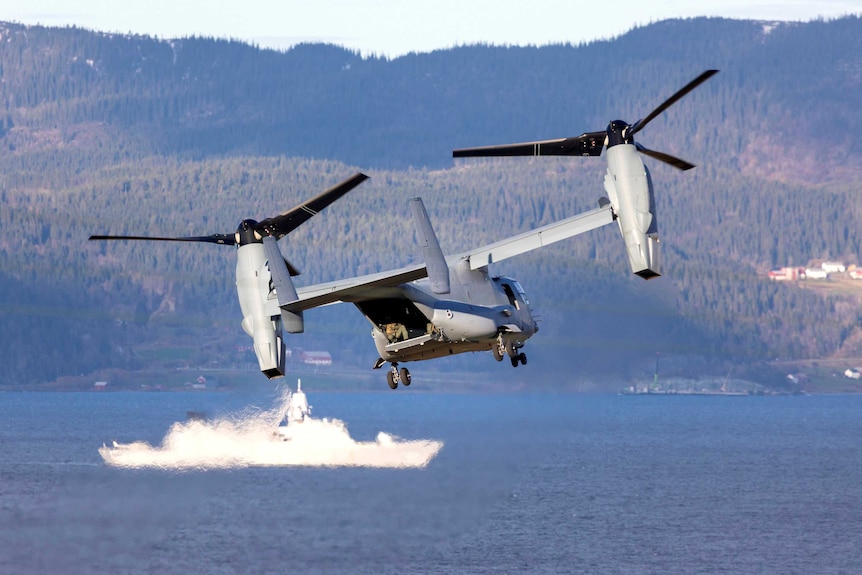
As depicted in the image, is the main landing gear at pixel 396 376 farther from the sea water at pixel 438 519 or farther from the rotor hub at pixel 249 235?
the sea water at pixel 438 519

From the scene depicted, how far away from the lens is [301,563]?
346ft

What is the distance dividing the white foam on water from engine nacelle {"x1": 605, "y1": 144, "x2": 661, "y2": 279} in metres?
99.3

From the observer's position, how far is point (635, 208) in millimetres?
41812

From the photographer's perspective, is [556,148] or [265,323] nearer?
[265,323]

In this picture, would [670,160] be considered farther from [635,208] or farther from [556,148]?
[635,208]

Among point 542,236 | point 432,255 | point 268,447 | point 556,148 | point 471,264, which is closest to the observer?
point 432,255

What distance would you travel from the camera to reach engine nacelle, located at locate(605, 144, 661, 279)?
4116 cm

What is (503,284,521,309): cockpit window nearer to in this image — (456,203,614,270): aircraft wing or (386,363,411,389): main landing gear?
(456,203,614,270): aircraft wing

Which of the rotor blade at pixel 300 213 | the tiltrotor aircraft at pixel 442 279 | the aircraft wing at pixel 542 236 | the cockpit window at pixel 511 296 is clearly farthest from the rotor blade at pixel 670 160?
the cockpit window at pixel 511 296

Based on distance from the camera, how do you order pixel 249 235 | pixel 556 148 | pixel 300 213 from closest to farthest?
pixel 556 148 → pixel 249 235 → pixel 300 213

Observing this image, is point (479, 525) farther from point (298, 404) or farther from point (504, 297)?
point (504, 297)

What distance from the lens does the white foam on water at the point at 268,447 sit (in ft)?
471

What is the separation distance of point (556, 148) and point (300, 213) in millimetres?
8368

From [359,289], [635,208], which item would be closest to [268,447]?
[359,289]
